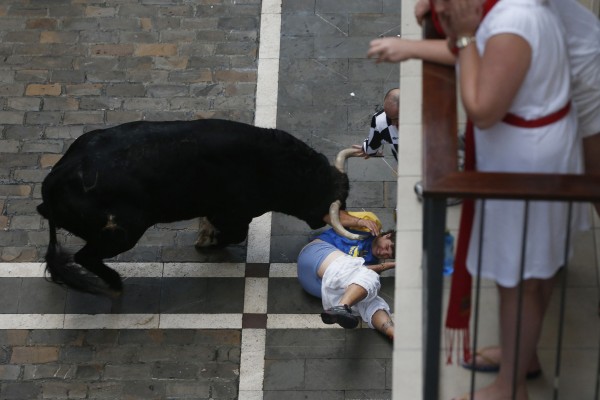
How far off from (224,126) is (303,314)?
1652 millimetres

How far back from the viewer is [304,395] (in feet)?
27.2

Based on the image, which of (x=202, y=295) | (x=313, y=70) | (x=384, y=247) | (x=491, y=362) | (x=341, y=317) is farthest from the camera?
(x=313, y=70)

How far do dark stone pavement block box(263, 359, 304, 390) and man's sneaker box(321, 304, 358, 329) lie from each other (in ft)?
1.91

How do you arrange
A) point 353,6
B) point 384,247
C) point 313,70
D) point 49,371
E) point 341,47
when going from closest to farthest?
point 384,247 < point 49,371 < point 313,70 < point 341,47 < point 353,6

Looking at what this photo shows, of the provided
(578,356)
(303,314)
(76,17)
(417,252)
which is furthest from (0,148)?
(578,356)

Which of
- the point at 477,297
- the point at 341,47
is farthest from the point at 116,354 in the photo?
the point at 477,297

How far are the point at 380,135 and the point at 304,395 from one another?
2031 millimetres

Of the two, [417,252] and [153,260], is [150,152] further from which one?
[417,252]

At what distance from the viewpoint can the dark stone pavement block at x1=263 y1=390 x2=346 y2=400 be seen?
27.1ft

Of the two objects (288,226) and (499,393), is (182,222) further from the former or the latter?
(499,393)

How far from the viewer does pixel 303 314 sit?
28.8 ft

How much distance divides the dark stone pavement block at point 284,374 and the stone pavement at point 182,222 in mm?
10

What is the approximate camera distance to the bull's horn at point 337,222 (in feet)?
27.7

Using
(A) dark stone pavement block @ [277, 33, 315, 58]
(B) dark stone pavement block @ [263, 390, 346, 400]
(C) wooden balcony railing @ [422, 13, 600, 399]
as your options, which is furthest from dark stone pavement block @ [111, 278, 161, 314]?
(C) wooden balcony railing @ [422, 13, 600, 399]
